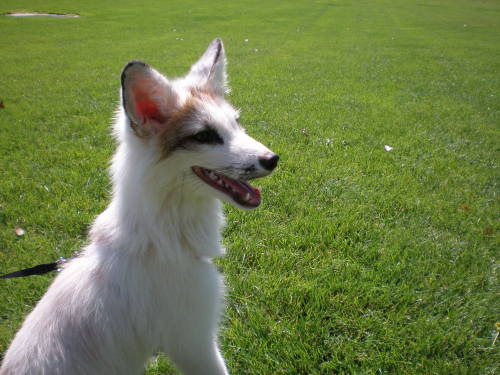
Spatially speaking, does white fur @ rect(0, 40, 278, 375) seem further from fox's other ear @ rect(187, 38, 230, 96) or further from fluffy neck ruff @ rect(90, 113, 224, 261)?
fox's other ear @ rect(187, 38, 230, 96)

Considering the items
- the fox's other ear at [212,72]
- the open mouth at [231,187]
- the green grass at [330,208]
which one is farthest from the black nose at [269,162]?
the green grass at [330,208]

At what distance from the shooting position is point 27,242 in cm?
315

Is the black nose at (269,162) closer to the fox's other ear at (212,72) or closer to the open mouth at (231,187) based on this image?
the open mouth at (231,187)

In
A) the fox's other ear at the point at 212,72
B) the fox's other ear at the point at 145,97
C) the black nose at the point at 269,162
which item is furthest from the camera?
the fox's other ear at the point at 212,72

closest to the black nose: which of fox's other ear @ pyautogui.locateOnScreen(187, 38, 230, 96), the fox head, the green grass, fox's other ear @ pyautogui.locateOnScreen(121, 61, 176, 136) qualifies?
the fox head

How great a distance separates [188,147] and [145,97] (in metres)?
0.34

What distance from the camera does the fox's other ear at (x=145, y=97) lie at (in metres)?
1.58

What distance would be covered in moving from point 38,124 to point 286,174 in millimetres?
4440

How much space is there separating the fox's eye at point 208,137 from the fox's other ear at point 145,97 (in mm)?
203

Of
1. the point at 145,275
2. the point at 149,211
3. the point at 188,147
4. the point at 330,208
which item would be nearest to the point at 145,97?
the point at 188,147

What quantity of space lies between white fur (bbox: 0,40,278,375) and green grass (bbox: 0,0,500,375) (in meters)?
0.68

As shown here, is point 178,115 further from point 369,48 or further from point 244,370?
point 369,48

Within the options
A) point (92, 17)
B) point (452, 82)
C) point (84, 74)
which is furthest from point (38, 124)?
point (92, 17)

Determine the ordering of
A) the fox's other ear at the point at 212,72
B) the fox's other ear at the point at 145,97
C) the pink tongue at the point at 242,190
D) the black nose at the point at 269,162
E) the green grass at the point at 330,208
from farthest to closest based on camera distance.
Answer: the green grass at the point at 330,208
the fox's other ear at the point at 212,72
the pink tongue at the point at 242,190
the black nose at the point at 269,162
the fox's other ear at the point at 145,97
